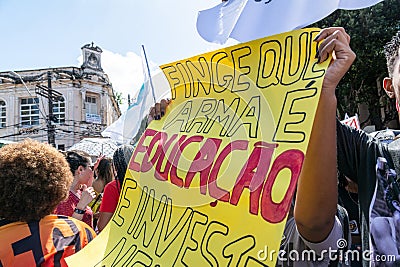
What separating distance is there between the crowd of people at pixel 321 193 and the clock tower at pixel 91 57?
88.6 ft

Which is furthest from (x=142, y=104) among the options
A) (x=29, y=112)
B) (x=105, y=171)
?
(x=29, y=112)

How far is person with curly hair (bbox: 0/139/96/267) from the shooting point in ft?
5.58

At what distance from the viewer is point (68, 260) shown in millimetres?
1427

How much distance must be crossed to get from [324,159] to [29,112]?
28.6 metres

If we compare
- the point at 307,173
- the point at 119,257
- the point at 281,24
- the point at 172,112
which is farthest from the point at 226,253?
the point at 281,24

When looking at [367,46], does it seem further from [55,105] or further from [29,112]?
[29,112]

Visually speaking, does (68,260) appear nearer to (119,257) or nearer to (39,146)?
(119,257)

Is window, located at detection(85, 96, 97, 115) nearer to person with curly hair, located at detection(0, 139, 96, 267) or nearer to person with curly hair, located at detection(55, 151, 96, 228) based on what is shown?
person with curly hair, located at detection(55, 151, 96, 228)

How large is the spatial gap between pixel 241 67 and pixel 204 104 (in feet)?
0.62

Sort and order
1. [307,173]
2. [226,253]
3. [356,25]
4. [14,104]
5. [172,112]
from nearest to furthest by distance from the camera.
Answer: [226,253]
[307,173]
[172,112]
[356,25]
[14,104]

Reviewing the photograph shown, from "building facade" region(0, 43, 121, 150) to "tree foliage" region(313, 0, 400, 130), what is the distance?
18657 millimetres

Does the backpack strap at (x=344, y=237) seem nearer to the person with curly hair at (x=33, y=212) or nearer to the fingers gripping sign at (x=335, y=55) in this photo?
the fingers gripping sign at (x=335, y=55)

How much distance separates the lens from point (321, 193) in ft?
3.83

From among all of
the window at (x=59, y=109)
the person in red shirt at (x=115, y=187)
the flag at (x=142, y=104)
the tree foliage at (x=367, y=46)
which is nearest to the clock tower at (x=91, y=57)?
the window at (x=59, y=109)
